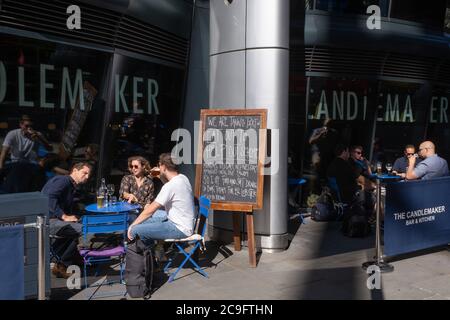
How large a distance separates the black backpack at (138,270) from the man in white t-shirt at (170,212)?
0.21 meters

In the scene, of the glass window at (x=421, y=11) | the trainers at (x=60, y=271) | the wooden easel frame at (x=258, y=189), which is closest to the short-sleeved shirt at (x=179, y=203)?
the wooden easel frame at (x=258, y=189)

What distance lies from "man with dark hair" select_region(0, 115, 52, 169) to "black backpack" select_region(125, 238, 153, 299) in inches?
101

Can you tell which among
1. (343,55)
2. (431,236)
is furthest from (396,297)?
(343,55)

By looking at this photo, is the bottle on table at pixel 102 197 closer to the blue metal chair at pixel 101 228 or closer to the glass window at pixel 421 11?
the blue metal chair at pixel 101 228

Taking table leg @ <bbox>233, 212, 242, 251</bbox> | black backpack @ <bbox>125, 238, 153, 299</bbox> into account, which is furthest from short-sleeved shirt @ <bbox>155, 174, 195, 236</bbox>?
table leg @ <bbox>233, 212, 242, 251</bbox>

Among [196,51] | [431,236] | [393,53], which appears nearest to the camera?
[431,236]

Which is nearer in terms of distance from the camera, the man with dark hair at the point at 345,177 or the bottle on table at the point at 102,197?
the bottle on table at the point at 102,197

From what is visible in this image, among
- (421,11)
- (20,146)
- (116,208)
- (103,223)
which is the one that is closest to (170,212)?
(103,223)

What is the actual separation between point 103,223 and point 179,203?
872mm

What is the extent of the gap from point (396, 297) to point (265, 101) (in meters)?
3.10

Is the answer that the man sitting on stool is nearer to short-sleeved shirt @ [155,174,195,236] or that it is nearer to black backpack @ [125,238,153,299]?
short-sleeved shirt @ [155,174,195,236]

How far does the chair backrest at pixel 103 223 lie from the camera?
16.5ft
